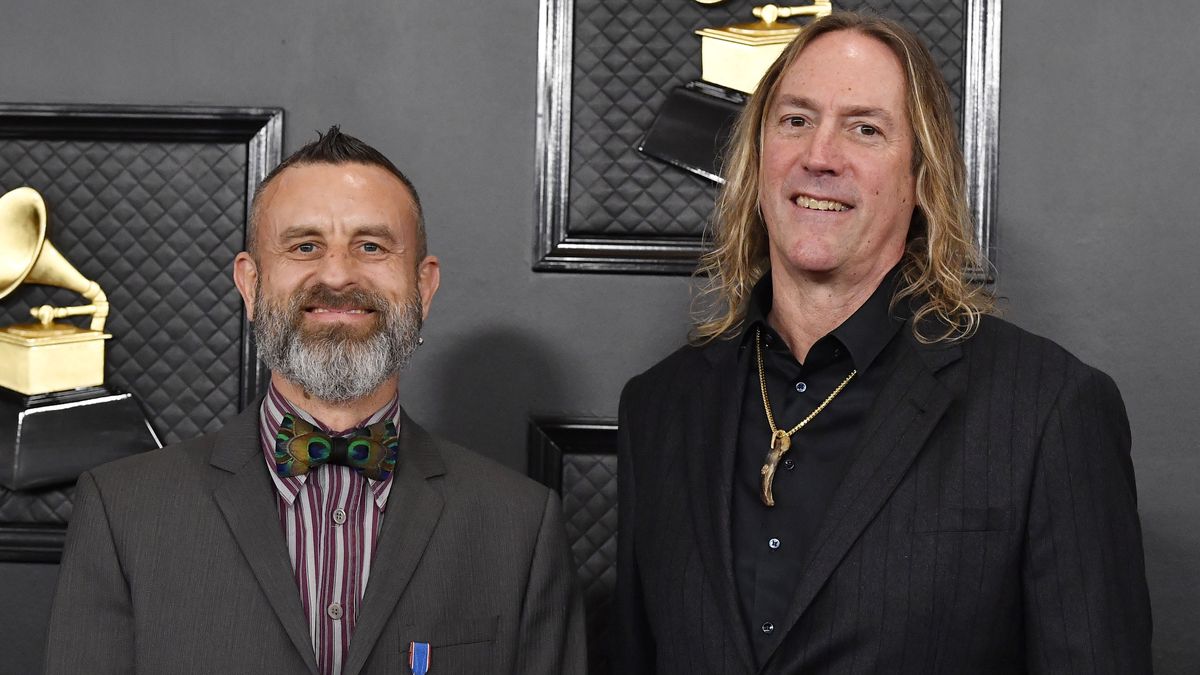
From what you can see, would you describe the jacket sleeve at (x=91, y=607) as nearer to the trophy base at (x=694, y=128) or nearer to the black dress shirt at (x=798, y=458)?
the black dress shirt at (x=798, y=458)

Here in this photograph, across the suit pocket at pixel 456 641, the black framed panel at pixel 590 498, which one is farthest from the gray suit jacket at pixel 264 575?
the black framed panel at pixel 590 498

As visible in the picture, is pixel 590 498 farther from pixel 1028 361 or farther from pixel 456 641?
pixel 1028 361

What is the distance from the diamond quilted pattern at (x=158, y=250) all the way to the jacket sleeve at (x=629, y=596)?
32.0 inches

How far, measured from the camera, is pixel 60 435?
2307 mm

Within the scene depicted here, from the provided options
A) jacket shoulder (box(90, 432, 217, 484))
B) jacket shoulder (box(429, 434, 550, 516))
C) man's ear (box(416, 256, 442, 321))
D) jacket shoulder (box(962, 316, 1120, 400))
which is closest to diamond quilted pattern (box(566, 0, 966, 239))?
man's ear (box(416, 256, 442, 321))

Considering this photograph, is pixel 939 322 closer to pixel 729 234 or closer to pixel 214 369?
pixel 729 234

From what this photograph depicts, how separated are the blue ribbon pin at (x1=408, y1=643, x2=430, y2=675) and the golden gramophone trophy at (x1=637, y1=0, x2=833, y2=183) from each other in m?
1.00

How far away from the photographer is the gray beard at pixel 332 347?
168 centimetres

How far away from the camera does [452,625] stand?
1.67m

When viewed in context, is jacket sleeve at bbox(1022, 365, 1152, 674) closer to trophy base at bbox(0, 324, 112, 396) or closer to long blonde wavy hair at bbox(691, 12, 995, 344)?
long blonde wavy hair at bbox(691, 12, 995, 344)

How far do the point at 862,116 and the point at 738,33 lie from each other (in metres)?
0.59

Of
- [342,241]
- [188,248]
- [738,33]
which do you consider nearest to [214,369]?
[188,248]

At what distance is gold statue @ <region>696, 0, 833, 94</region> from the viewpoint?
2229 mm

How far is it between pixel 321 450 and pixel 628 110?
927 millimetres
